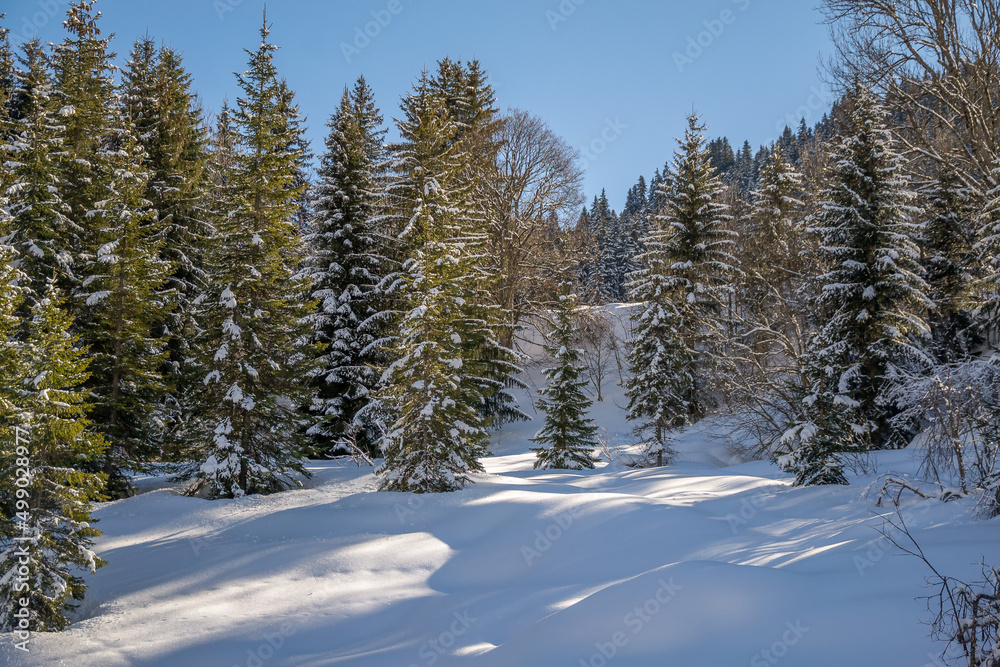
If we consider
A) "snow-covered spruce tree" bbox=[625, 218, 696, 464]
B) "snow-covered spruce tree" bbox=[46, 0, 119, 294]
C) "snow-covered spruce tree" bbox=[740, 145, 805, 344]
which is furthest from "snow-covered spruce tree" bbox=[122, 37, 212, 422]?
"snow-covered spruce tree" bbox=[740, 145, 805, 344]

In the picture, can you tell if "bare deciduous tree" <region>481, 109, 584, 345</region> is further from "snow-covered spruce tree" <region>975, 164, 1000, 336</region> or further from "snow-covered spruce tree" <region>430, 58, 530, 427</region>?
"snow-covered spruce tree" <region>975, 164, 1000, 336</region>

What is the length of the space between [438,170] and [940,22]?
15.1m

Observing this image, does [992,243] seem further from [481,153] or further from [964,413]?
[481,153]

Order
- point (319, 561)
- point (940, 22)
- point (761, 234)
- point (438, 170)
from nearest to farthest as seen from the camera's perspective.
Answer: point (319, 561), point (940, 22), point (438, 170), point (761, 234)

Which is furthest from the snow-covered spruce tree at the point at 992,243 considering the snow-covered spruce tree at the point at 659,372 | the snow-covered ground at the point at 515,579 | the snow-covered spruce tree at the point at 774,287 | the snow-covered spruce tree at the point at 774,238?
the snow-covered spruce tree at the point at 774,238

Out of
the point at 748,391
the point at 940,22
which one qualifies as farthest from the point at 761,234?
the point at 748,391

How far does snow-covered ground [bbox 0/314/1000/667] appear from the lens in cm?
412

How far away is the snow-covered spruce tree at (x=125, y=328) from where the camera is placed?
1240cm

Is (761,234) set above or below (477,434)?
above

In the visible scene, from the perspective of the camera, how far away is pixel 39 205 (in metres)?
13.4

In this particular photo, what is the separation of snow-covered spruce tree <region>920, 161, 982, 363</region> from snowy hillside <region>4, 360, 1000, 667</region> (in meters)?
9.08

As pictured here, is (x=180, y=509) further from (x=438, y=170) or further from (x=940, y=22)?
(x=940, y=22)

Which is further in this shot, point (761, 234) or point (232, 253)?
point (761, 234)

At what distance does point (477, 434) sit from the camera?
1117 centimetres
